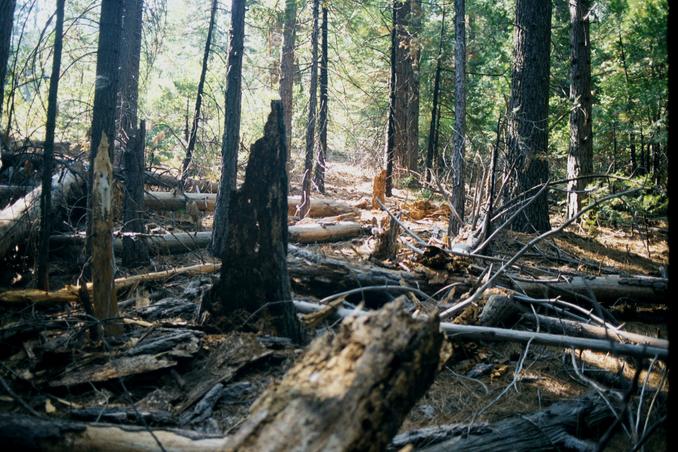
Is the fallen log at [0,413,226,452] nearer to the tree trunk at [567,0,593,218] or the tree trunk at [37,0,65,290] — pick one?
the tree trunk at [37,0,65,290]

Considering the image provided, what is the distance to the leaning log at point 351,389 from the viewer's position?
2.27 m

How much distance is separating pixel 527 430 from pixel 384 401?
188cm

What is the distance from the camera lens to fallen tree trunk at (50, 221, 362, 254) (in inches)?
319

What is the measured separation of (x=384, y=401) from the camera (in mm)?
2506

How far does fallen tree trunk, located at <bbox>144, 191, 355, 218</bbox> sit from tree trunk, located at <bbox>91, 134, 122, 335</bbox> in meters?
4.70

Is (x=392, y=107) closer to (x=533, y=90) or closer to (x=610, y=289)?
(x=533, y=90)

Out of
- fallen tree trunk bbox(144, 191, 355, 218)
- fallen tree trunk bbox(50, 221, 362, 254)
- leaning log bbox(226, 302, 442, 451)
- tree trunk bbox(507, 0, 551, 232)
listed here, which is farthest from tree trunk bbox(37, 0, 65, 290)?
tree trunk bbox(507, 0, 551, 232)

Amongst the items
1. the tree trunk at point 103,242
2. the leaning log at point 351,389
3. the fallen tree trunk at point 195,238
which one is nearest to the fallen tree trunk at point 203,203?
the fallen tree trunk at point 195,238

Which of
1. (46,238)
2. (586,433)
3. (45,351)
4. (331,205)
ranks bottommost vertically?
(586,433)

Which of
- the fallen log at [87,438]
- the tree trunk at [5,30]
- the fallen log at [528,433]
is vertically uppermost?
the tree trunk at [5,30]

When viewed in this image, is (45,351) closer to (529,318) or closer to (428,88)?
(529,318)

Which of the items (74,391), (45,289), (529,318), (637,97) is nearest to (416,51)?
(637,97)

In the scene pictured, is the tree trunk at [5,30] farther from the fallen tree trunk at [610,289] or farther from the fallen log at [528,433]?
the fallen tree trunk at [610,289]

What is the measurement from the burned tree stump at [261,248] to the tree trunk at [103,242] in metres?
1.04
